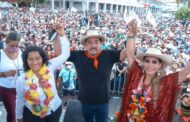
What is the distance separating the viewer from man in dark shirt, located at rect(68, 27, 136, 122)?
123 inches

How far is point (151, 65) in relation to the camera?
108 inches

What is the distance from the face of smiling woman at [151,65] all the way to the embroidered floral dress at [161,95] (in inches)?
3.1

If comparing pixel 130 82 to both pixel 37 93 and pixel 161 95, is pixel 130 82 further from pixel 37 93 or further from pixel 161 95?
pixel 37 93

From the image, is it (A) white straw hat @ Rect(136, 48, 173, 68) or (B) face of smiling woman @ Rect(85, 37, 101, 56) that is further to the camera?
(B) face of smiling woman @ Rect(85, 37, 101, 56)

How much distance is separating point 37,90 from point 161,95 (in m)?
1.05

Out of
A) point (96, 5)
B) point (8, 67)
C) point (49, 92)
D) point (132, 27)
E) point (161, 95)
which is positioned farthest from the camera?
point (96, 5)

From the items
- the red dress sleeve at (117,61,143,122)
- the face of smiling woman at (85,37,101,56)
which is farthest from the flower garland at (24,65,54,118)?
the red dress sleeve at (117,61,143,122)

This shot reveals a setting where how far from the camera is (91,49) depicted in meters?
3.14

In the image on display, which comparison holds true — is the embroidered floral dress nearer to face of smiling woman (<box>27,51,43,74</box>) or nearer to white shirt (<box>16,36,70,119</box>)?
white shirt (<box>16,36,70,119</box>)

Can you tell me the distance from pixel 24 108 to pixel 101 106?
0.77 m

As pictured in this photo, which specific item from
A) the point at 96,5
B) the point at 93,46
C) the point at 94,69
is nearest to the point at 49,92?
the point at 94,69

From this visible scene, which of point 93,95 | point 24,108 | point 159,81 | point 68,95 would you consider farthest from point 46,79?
point 68,95

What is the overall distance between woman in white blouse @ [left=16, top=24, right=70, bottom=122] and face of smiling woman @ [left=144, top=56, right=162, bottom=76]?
2.71ft

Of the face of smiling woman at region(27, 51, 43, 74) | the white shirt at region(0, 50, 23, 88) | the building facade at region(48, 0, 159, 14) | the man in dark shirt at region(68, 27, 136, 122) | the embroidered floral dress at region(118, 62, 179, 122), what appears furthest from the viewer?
the building facade at region(48, 0, 159, 14)
